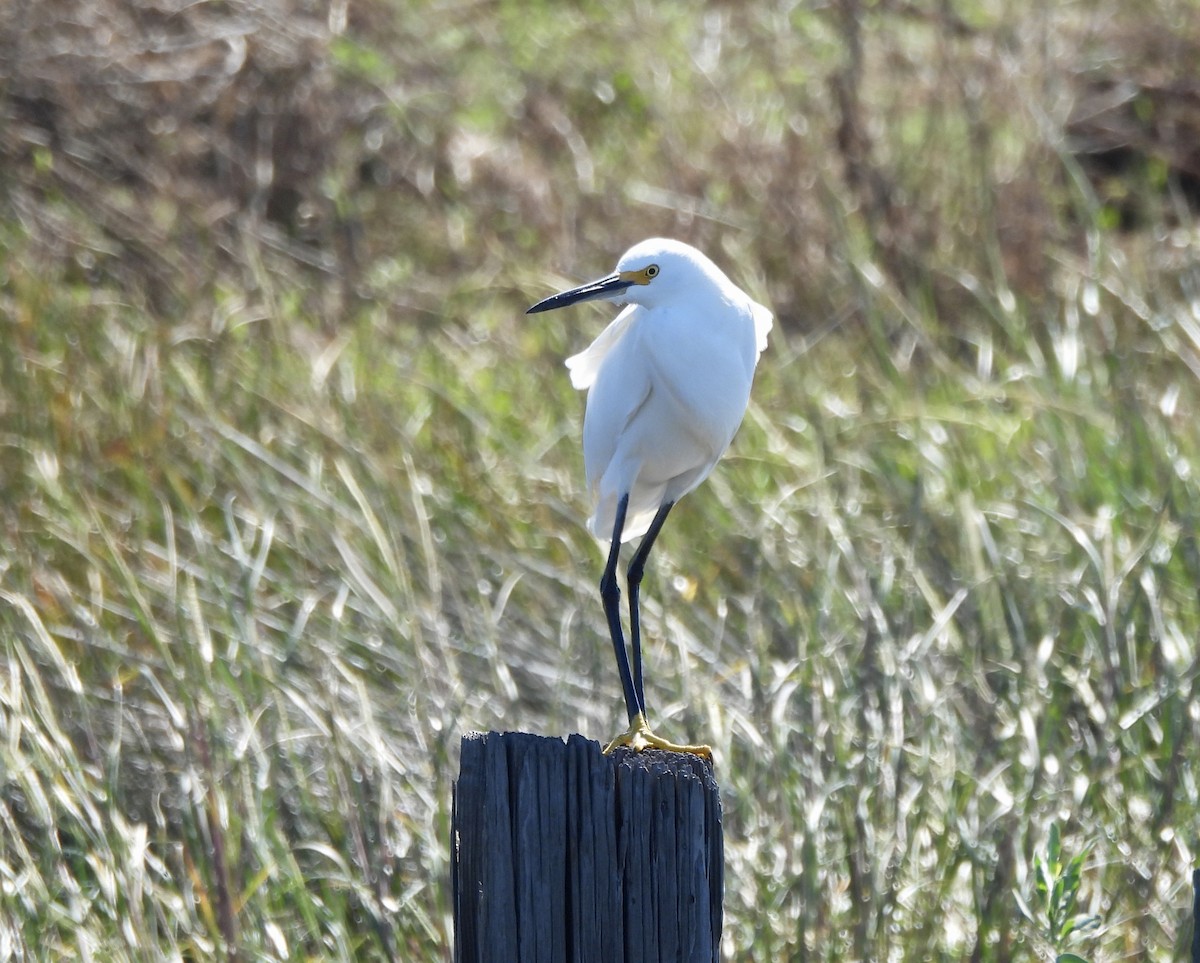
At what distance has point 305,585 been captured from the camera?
10.8ft

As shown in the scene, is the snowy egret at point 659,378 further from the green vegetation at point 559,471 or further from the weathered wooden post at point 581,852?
the green vegetation at point 559,471

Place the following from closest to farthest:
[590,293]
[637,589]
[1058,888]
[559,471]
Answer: [1058,888] → [590,293] → [637,589] → [559,471]

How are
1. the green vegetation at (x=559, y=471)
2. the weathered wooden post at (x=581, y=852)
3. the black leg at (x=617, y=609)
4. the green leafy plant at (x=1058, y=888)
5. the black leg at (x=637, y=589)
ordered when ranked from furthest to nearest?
1. the green vegetation at (x=559, y=471)
2. the black leg at (x=637, y=589)
3. the black leg at (x=617, y=609)
4. the green leafy plant at (x=1058, y=888)
5. the weathered wooden post at (x=581, y=852)

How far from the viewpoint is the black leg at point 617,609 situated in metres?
2.00

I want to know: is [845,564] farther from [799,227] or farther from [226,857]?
[799,227]

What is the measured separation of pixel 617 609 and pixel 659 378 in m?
0.44

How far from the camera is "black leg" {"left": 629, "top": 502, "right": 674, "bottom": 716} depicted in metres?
2.11

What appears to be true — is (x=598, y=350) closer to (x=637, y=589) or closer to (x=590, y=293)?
(x=590, y=293)

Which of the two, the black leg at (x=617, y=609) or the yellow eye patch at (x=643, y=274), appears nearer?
the yellow eye patch at (x=643, y=274)

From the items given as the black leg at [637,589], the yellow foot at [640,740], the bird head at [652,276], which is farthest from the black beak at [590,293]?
the yellow foot at [640,740]

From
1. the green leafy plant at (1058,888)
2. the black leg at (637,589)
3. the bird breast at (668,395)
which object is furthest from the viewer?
the black leg at (637,589)

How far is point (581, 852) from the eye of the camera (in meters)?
1.39

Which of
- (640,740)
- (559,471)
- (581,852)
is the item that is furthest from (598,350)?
(559,471)

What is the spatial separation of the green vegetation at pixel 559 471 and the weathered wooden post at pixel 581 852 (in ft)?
2.05
